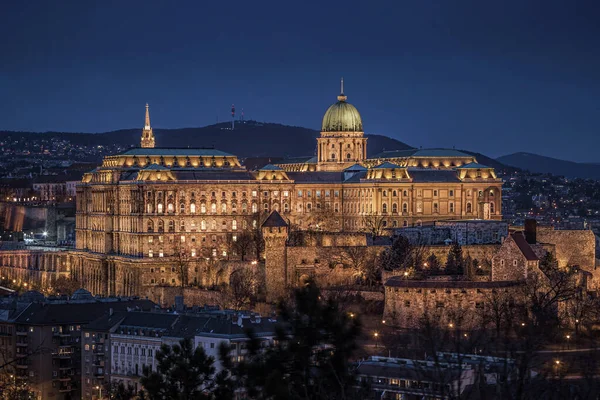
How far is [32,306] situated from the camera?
116 meters

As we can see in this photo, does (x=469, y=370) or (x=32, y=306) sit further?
(x=32, y=306)

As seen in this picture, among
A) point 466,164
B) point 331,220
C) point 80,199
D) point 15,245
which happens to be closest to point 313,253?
point 331,220

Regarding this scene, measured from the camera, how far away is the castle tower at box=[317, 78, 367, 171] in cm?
18338

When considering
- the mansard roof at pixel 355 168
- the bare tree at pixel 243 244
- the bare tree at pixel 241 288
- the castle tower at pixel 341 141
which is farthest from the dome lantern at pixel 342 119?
the bare tree at pixel 241 288

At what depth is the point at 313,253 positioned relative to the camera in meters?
128

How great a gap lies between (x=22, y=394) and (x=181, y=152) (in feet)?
260

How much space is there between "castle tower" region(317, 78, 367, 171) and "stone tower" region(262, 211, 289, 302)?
5545 cm

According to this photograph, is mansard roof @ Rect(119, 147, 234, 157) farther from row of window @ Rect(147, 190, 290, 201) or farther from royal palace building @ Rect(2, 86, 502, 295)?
row of window @ Rect(147, 190, 290, 201)

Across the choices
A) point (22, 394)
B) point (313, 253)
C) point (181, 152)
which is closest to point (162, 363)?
point (22, 394)

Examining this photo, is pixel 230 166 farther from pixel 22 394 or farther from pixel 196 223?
pixel 22 394

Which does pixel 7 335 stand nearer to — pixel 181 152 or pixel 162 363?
pixel 162 363

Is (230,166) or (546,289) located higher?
(230,166)

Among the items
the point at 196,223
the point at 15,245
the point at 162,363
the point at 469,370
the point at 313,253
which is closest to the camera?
the point at 162,363

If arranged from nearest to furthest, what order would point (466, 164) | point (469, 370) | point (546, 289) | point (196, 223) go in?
point (469, 370)
point (546, 289)
point (196, 223)
point (466, 164)
